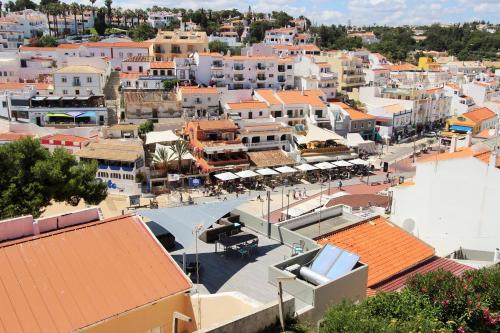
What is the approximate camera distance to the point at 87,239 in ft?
42.8

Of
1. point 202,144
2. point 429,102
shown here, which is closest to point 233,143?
point 202,144

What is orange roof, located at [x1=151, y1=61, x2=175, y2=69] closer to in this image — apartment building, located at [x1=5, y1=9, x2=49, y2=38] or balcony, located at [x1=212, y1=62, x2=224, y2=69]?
balcony, located at [x1=212, y1=62, x2=224, y2=69]

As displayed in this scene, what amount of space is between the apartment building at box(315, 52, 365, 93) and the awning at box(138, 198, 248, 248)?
6453cm

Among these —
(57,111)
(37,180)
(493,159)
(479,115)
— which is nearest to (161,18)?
(57,111)

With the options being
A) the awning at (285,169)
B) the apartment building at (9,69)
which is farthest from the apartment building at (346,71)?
the apartment building at (9,69)

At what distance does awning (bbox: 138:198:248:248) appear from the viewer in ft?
60.0

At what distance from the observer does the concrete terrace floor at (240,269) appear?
50.0 feet

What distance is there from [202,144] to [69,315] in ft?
128

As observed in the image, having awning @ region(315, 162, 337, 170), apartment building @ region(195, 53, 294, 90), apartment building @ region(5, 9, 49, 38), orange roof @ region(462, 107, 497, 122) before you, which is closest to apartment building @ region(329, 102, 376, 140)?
apartment building @ region(195, 53, 294, 90)

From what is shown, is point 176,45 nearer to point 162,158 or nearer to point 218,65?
point 218,65

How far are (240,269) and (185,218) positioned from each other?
357cm

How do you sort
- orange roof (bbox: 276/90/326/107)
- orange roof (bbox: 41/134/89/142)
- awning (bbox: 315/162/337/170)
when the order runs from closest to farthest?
orange roof (bbox: 41/134/89/142) → awning (bbox: 315/162/337/170) → orange roof (bbox: 276/90/326/107)

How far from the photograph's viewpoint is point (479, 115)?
222 ft

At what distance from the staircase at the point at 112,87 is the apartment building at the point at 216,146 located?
1943 centimetres
